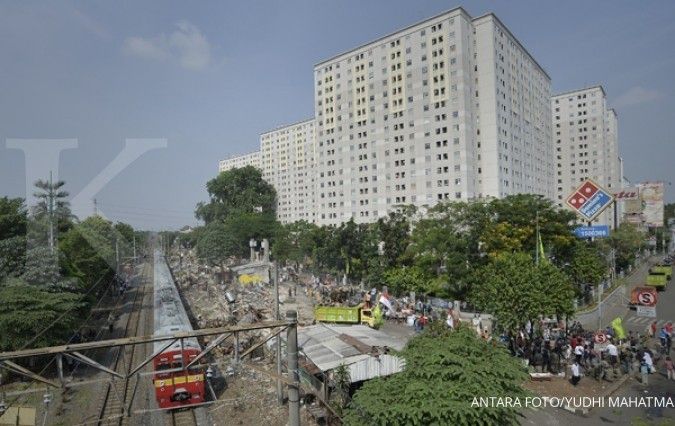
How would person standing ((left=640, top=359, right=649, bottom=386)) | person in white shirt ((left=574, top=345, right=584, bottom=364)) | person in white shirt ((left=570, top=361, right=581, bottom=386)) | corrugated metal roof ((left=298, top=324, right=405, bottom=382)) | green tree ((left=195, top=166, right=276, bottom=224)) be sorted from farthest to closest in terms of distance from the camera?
green tree ((left=195, top=166, right=276, bottom=224)) < person in white shirt ((left=574, top=345, right=584, bottom=364)) < person in white shirt ((left=570, top=361, right=581, bottom=386)) < person standing ((left=640, top=359, right=649, bottom=386)) < corrugated metal roof ((left=298, top=324, right=405, bottom=382))

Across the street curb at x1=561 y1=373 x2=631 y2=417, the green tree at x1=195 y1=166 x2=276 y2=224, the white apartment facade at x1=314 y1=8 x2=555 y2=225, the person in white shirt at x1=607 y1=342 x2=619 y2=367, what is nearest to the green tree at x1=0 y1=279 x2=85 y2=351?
the street curb at x1=561 y1=373 x2=631 y2=417

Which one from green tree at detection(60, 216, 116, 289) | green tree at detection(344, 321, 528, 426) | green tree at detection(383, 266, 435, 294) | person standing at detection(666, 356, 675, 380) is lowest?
person standing at detection(666, 356, 675, 380)

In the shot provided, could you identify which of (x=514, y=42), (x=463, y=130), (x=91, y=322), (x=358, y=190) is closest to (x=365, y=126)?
(x=358, y=190)

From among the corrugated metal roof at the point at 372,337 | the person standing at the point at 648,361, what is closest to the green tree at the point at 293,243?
the corrugated metal roof at the point at 372,337

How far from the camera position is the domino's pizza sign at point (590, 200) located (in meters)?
21.4

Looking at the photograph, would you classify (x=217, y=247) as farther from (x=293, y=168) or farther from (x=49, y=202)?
(x=293, y=168)

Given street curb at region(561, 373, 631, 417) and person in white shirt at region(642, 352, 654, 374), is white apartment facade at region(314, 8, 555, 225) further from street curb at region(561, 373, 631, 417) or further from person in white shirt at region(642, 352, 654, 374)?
street curb at region(561, 373, 631, 417)

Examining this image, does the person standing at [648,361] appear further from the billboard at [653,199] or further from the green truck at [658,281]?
the billboard at [653,199]

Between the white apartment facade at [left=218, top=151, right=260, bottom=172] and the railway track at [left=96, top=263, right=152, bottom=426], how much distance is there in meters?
102

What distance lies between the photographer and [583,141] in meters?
104

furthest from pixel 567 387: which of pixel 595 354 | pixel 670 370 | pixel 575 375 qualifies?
pixel 670 370

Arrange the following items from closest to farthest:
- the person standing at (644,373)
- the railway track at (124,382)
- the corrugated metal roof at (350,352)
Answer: the corrugated metal roof at (350,352)
the railway track at (124,382)
the person standing at (644,373)

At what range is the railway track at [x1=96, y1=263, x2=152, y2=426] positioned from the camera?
47.6 ft

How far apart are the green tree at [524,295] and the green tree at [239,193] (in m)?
73.2
